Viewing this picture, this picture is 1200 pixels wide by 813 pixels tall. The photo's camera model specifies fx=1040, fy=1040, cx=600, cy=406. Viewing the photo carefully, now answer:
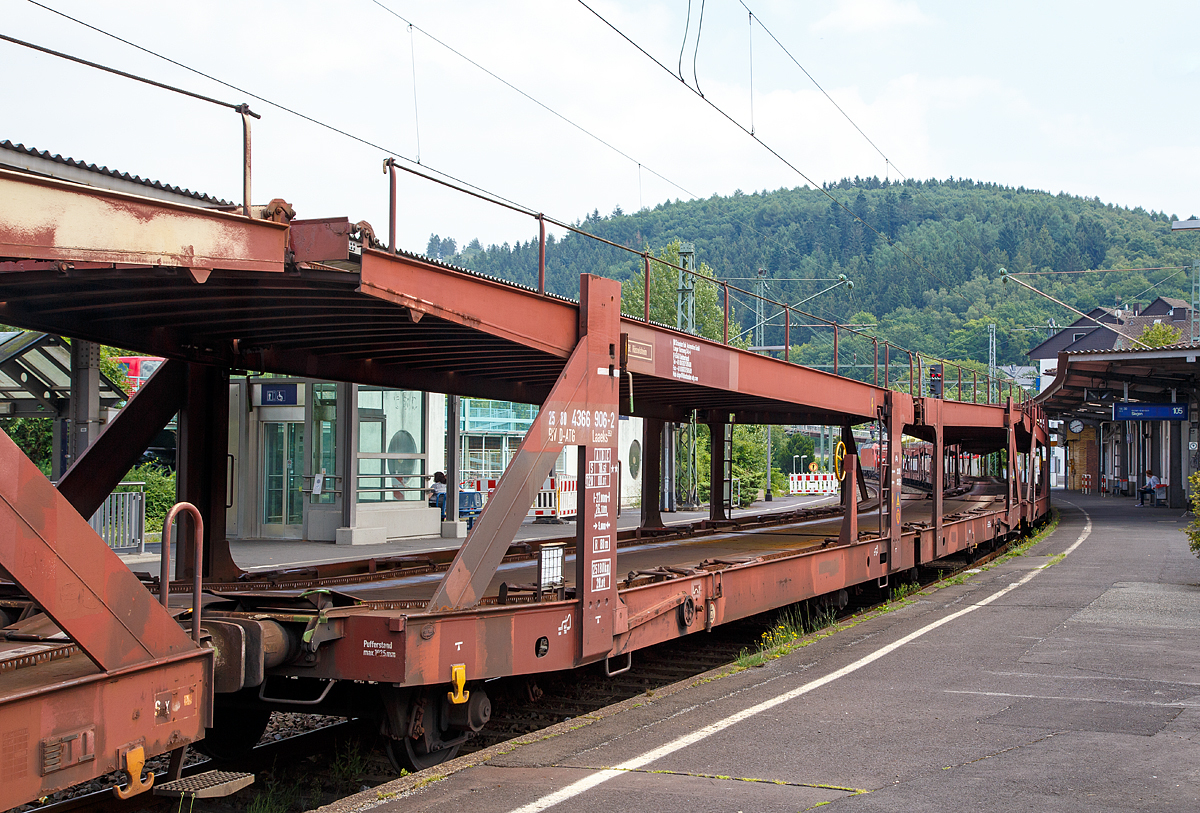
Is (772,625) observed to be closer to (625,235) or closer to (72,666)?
(72,666)

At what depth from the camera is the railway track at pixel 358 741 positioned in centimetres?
684

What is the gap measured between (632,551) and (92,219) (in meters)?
9.54

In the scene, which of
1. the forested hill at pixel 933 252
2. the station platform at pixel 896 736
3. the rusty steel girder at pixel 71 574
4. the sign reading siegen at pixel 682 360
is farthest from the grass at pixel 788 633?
the forested hill at pixel 933 252

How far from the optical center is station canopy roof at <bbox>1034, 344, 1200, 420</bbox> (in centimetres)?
3166

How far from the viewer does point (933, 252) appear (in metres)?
126

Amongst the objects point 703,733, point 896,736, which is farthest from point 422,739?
point 896,736

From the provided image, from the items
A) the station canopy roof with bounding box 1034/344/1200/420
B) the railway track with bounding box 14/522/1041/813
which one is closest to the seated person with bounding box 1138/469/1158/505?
the station canopy roof with bounding box 1034/344/1200/420

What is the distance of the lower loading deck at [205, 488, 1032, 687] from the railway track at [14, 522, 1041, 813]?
524 mm

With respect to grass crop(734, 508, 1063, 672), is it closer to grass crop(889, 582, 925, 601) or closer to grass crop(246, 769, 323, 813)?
grass crop(889, 582, 925, 601)

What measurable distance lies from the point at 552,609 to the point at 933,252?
127126mm

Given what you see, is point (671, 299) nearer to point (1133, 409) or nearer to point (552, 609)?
point (1133, 409)

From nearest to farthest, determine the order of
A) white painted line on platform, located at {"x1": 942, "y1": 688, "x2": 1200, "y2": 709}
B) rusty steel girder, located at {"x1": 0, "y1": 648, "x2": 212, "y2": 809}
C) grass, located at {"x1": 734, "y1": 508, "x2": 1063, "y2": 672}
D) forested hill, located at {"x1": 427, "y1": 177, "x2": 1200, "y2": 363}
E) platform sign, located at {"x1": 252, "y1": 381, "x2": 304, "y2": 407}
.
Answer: rusty steel girder, located at {"x1": 0, "y1": 648, "x2": 212, "y2": 809} < white painted line on platform, located at {"x1": 942, "y1": 688, "x2": 1200, "y2": 709} < grass, located at {"x1": 734, "y1": 508, "x2": 1063, "y2": 672} < platform sign, located at {"x1": 252, "y1": 381, "x2": 304, "y2": 407} < forested hill, located at {"x1": 427, "y1": 177, "x2": 1200, "y2": 363}

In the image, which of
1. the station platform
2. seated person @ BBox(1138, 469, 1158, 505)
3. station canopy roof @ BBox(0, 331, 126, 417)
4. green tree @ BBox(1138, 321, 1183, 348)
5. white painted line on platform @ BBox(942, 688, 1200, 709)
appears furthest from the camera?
green tree @ BBox(1138, 321, 1183, 348)

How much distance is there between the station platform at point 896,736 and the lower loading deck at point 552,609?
58 centimetres
